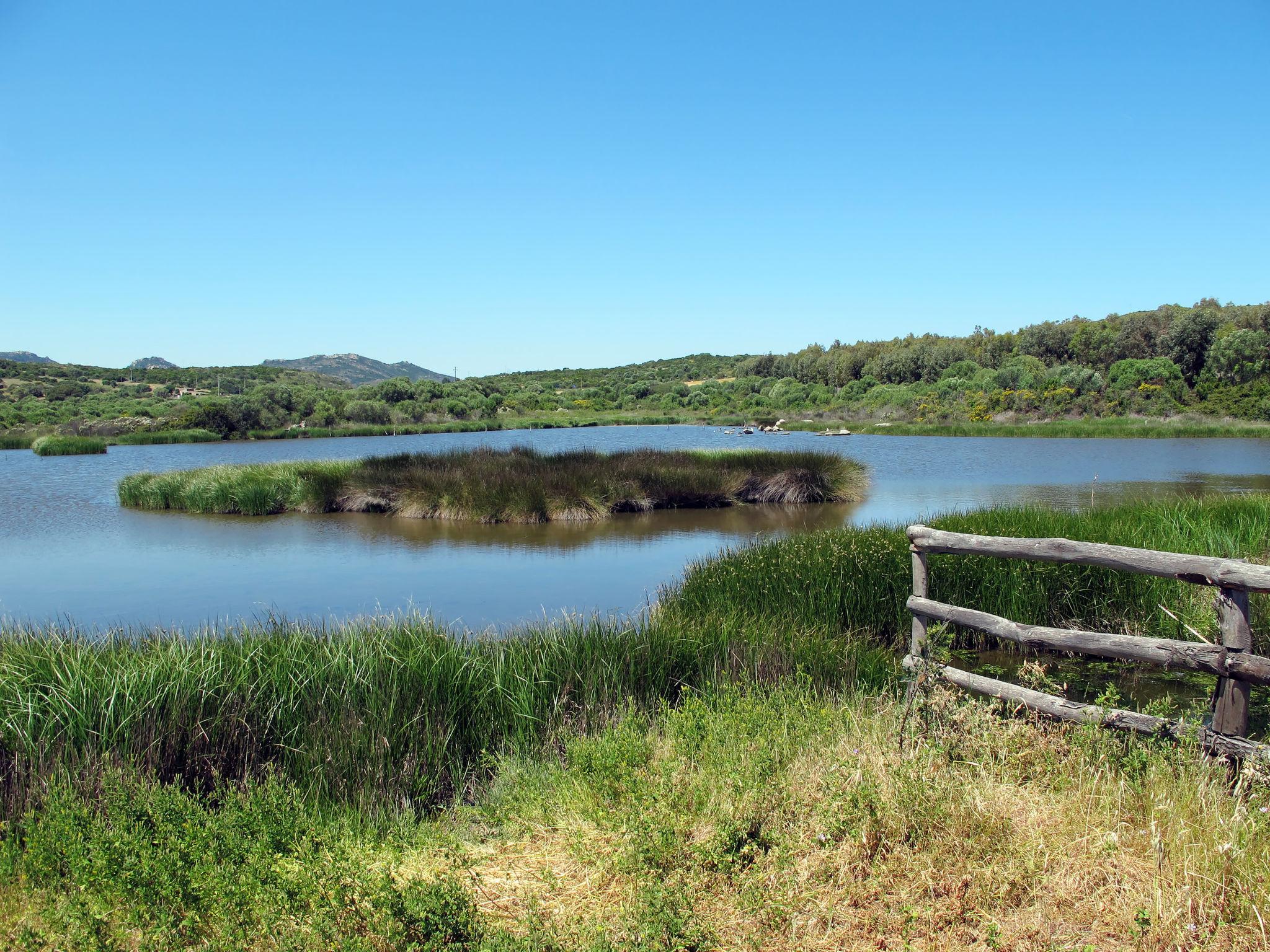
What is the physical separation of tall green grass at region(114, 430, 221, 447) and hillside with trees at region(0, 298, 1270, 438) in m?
1.54

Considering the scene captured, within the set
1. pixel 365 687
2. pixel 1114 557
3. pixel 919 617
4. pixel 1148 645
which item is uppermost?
pixel 1114 557

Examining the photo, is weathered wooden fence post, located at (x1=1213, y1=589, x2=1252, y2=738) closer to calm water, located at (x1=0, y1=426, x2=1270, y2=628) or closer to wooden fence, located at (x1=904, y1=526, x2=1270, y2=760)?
wooden fence, located at (x1=904, y1=526, x2=1270, y2=760)

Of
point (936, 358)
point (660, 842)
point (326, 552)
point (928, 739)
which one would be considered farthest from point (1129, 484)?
point (936, 358)

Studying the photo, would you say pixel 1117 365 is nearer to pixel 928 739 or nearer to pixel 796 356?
pixel 796 356

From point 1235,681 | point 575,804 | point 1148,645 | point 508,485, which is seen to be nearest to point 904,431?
point 508,485

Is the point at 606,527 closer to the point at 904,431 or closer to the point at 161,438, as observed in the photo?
the point at 904,431

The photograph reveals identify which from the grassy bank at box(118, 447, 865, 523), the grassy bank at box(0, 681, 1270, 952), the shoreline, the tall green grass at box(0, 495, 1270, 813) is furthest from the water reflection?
the shoreline

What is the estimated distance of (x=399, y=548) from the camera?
13688 mm

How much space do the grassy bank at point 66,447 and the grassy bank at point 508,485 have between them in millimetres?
21982

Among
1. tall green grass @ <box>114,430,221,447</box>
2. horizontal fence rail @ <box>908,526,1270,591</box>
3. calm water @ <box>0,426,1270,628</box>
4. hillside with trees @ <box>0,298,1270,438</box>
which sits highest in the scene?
hillside with trees @ <box>0,298,1270,438</box>

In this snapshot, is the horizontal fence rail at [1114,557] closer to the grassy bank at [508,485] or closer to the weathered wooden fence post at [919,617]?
the weathered wooden fence post at [919,617]

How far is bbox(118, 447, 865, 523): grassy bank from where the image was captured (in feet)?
55.5

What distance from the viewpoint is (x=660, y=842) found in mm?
2990

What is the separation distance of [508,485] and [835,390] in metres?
65.0
